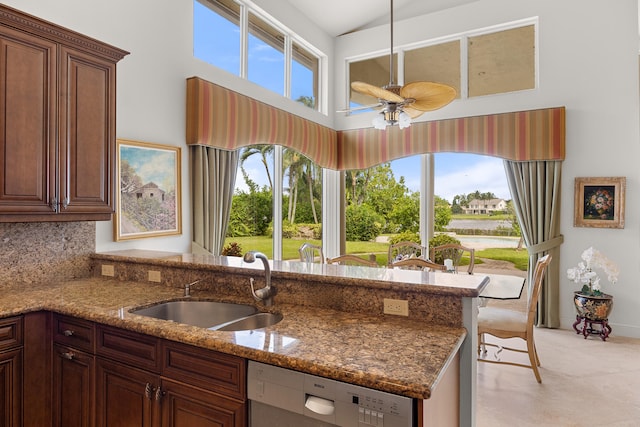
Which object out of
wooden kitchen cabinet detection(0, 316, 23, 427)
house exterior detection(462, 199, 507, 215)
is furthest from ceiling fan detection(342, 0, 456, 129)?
wooden kitchen cabinet detection(0, 316, 23, 427)

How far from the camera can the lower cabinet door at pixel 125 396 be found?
168cm

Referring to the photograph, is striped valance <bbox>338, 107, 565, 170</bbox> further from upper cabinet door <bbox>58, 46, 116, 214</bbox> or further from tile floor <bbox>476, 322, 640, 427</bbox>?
upper cabinet door <bbox>58, 46, 116, 214</bbox>

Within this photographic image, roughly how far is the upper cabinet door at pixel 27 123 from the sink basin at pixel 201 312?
0.96 m

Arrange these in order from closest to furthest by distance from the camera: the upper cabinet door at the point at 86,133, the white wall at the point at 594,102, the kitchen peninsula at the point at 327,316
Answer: the kitchen peninsula at the point at 327,316 < the upper cabinet door at the point at 86,133 < the white wall at the point at 594,102

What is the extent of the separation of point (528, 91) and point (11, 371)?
226 inches

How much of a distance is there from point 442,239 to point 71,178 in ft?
15.2

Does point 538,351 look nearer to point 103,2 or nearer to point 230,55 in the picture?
Result: point 230,55

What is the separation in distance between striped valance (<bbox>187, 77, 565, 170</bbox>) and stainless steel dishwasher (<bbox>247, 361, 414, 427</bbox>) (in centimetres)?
288

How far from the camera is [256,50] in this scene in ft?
16.0

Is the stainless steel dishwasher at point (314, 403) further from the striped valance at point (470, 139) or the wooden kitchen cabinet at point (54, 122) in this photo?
the striped valance at point (470, 139)

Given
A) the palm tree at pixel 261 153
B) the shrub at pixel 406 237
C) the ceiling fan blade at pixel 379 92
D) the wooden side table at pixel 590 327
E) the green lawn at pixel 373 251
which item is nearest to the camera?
the ceiling fan blade at pixel 379 92

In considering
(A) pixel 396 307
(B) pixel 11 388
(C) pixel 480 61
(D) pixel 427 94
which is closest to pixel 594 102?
(C) pixel 480 61

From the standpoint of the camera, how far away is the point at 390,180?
6.10 m

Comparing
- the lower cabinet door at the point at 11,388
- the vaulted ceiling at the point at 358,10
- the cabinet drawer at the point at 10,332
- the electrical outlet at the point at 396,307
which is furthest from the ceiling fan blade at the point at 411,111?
the lower cabinet door at the point at 11,388
